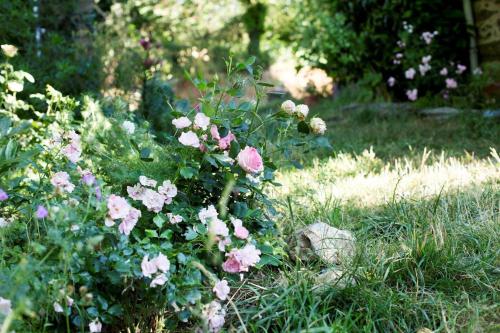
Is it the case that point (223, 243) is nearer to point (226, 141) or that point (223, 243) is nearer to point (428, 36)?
point (226, 141)

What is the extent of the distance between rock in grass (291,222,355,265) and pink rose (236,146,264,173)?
0.35 metres

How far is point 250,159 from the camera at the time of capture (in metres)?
1.99

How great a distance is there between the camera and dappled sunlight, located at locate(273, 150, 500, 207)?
2.86 m

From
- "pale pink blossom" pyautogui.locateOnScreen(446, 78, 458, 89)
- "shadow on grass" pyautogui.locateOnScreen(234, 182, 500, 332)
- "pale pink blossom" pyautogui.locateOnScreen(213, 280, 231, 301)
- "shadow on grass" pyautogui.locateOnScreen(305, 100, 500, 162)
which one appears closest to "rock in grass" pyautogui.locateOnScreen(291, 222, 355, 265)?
"shadow on grass" pyautogui.locateOnScreen(234, 182, 500, 332)

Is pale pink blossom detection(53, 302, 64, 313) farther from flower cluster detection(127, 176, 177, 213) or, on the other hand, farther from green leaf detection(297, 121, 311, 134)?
green leaf detection(297, 121, 311, 134)

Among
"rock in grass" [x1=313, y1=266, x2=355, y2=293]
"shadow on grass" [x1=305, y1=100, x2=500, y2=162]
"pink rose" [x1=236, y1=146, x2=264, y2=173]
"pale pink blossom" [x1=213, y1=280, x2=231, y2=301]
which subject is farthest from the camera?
"shadow on grass" [x1=305, y1=100, x2=500, y2=162]

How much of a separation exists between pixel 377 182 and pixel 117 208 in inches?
73.0

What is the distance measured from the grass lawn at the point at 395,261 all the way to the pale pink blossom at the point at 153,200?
397 mm

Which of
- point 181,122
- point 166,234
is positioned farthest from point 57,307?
point 181,122

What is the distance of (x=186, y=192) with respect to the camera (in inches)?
84.7

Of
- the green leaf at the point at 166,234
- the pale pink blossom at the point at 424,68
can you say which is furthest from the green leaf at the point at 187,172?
the pale pink blossom at the point at 424,68

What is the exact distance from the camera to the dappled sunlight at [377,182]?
2855mm

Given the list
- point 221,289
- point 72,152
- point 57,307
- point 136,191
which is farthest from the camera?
point 72,152

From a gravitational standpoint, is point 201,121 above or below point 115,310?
above
